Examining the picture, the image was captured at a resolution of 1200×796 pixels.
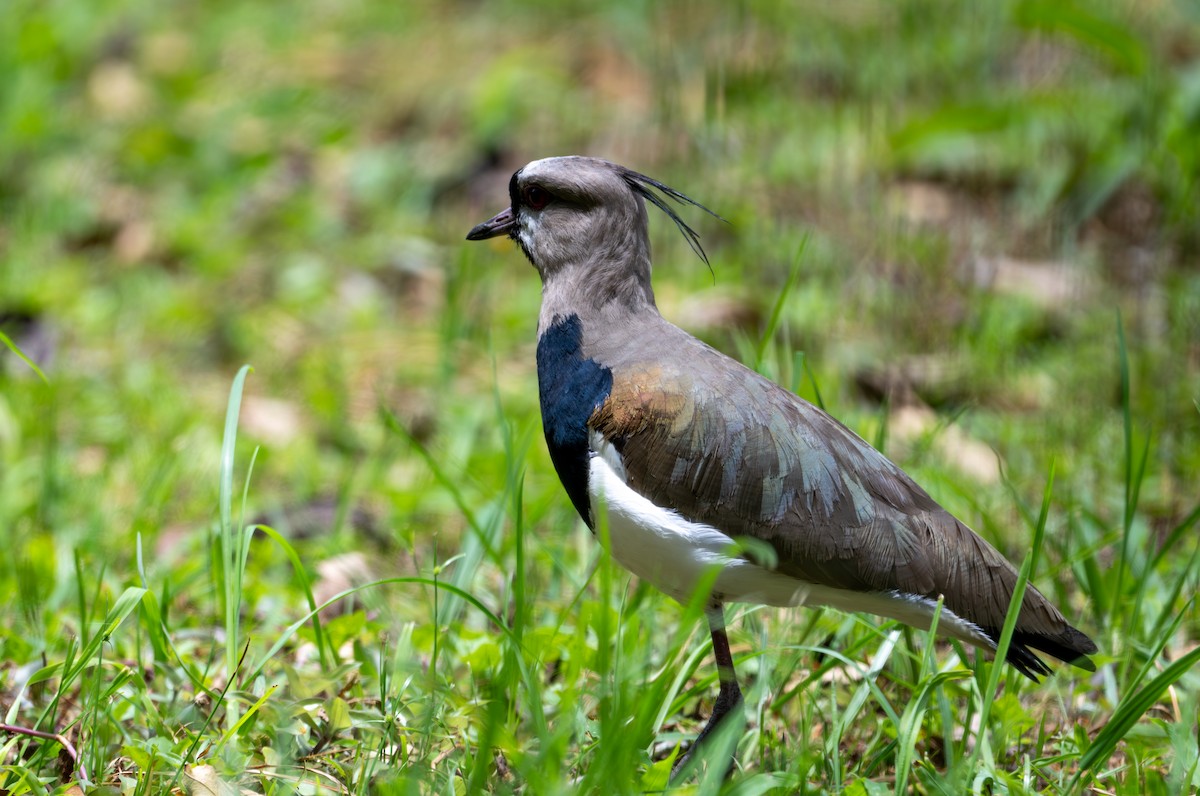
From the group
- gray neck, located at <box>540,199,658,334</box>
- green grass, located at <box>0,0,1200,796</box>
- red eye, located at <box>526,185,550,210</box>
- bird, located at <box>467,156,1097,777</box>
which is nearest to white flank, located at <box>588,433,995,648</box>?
bird, located at <box>467,156,1097,777</box>

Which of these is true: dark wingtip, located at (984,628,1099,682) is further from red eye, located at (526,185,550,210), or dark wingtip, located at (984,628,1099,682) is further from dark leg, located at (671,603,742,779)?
red eye, located at (526,185,550,210)

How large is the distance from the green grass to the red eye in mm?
500

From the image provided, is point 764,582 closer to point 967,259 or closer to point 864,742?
point 864,742

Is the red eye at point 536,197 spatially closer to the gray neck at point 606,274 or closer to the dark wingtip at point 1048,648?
the gray neck at point 606,274

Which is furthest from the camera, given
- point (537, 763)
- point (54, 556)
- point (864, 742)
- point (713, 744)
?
point (54, 556)

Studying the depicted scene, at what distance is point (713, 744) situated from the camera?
7.96ft

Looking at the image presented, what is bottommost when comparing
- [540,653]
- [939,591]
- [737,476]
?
[540,653]

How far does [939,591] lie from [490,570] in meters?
1.64

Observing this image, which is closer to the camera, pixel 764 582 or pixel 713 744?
pixel 713 744

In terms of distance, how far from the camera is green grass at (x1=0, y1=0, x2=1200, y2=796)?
109 inches

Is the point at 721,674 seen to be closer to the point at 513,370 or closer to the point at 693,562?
the point at 693,562

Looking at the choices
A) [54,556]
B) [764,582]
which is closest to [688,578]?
[764,582]

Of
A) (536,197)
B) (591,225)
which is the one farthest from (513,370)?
(591,225)

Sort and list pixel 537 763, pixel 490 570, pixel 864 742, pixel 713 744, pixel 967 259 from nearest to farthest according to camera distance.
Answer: pixel 537 763, pixel 713 744, pixel 864 742, pixel 490 570, pixel 967 259
